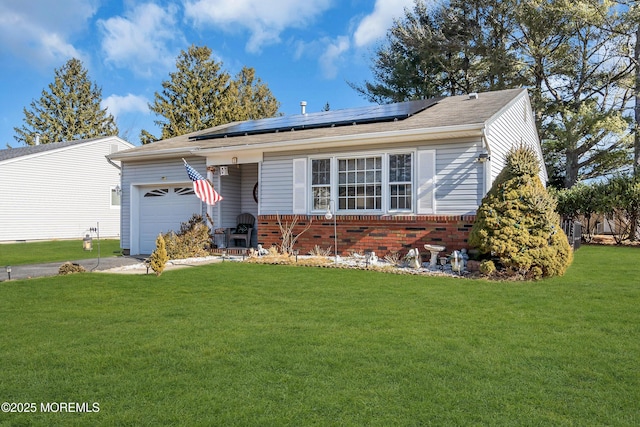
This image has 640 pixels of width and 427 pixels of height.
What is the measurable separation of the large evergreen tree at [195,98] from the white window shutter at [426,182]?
2282cm

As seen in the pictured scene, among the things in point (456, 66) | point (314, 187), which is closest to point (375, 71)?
point (456, 66)

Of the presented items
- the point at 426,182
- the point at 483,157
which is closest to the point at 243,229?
the point at 426,182

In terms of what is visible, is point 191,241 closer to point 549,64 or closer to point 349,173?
point 349,173

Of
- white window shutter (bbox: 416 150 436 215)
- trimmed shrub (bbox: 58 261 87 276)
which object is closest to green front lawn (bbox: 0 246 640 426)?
trimmed shrub (bbox: 58 261 87 276)

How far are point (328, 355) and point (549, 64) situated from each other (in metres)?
22.6

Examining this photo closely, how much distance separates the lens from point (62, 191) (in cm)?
2320

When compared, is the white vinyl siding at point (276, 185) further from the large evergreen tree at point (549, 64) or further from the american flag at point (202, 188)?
the large evergreen tree at point (549, 64)

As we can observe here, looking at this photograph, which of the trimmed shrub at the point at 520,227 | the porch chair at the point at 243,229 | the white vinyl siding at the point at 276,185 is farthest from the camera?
the porch chair at the point at 243,229

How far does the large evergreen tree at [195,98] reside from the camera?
98.3 feet

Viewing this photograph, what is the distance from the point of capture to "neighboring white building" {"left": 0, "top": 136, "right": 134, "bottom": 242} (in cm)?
2117

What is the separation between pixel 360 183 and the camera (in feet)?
36.0

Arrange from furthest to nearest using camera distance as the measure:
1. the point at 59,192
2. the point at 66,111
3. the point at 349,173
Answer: the point at 66,111 < the point at 59,192 < the point at 349,173

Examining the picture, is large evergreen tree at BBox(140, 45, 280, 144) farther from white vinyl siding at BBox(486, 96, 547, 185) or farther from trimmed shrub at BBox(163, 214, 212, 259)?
white vinyl siding at BBox(486, 96, 547, 185)

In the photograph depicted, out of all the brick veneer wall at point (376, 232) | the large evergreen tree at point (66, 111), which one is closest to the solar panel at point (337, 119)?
the brick veneer wall at point (376, 232)
